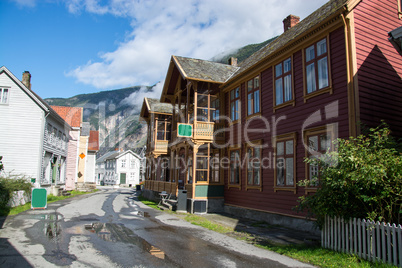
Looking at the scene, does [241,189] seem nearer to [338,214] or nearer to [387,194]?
[338,214]

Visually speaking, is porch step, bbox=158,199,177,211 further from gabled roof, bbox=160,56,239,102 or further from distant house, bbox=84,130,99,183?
distant house, bbox=84,130,99,183

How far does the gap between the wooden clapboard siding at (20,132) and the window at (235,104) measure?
17.0m

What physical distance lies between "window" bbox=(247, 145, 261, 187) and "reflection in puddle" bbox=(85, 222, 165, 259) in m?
6.84

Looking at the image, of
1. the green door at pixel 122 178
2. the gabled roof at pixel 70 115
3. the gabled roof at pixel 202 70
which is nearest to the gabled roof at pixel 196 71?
the gabled roof at pixel 202 70

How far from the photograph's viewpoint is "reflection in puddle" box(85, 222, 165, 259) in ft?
27.6

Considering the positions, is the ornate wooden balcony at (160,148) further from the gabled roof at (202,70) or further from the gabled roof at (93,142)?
the gabled roof at (93,142)

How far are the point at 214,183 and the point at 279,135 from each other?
593cm

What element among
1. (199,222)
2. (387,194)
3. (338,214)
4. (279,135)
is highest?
(279,135)

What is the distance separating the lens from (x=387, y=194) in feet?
23.5

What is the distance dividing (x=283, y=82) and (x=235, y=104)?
4.45m

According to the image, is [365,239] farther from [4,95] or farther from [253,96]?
[4,95]

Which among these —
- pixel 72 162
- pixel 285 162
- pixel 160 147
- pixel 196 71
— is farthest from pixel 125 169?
pixel 285 162

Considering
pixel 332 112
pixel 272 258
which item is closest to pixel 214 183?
pixel 332 112

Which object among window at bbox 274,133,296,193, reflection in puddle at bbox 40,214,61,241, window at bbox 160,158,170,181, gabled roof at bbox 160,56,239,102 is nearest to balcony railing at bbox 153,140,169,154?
window at bbox 160,158,170,181
